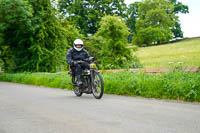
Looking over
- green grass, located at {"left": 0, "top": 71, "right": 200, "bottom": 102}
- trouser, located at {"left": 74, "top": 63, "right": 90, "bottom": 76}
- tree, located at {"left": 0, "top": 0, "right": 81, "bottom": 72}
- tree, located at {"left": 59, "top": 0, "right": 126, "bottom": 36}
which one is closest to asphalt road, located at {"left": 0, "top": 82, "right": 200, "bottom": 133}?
green grass, located at {"left": 0, "top": 71, "right": 200, "bottom": 102}

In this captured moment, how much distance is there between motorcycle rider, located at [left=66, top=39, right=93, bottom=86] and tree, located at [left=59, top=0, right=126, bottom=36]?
36.8 metres

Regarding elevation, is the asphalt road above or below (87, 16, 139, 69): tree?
below

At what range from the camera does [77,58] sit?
9594mm

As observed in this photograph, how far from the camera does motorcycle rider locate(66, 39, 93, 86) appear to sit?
30.6 ft

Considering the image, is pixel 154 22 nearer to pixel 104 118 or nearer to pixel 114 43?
pixel 114 43

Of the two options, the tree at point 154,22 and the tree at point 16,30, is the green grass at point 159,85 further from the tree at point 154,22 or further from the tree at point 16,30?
the tree at point 154,22

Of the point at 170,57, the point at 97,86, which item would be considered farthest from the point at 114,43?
the point at 170,57

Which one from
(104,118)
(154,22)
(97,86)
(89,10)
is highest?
(154,22)

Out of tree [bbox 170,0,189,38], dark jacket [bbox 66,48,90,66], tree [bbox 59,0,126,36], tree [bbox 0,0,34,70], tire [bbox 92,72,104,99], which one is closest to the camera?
tire [bbox 92,72,104,99]

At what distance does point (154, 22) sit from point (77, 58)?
55.8 meters

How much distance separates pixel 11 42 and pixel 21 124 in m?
17.0

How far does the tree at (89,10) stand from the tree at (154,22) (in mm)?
12318

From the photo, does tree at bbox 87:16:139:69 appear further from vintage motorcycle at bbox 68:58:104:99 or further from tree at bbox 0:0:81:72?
vintage motorcycle at bbox 68:58:104:99

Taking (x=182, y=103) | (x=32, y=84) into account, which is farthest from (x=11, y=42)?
(x=182, y=103)
